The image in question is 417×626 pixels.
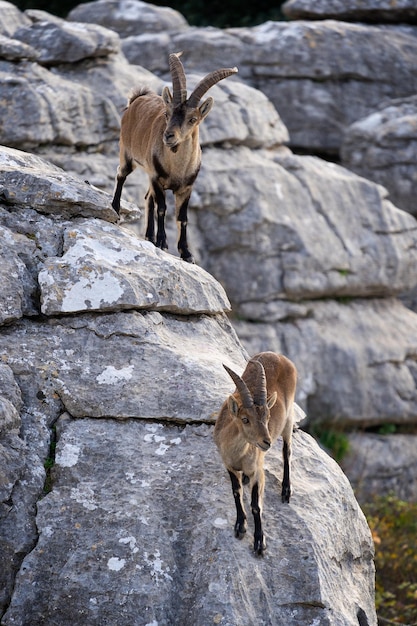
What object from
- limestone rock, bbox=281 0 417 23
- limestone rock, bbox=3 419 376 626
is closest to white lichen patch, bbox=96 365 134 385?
limestone rock, bbox=3 419 376 626

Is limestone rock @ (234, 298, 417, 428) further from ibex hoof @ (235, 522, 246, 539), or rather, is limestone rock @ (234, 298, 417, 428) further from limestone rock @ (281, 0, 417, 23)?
ibex hoof @ (235, 522, 246, 539)

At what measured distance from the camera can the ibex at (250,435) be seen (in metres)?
5.88

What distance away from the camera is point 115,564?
18.4ft

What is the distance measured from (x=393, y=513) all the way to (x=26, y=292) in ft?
26.3

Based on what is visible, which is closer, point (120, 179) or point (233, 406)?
point (233, 406)

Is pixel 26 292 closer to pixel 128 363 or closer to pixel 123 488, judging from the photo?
pixel 128 363

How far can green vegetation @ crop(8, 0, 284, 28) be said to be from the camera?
78.8 ft

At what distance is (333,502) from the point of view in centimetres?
643

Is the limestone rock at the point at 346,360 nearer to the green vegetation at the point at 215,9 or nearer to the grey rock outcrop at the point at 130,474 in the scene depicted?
the grey rock outcrop at the point at 130,474

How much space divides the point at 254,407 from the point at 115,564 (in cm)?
125

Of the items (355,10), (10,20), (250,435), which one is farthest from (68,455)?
(355,10)

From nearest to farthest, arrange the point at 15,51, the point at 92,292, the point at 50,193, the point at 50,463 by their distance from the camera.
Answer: the point at 50,463, the point at 92,292, the point at 50,193, the point at 15,51

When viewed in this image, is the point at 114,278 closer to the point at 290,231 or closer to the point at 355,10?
the point at 290,231

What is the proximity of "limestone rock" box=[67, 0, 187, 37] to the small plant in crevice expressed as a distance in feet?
45.2
